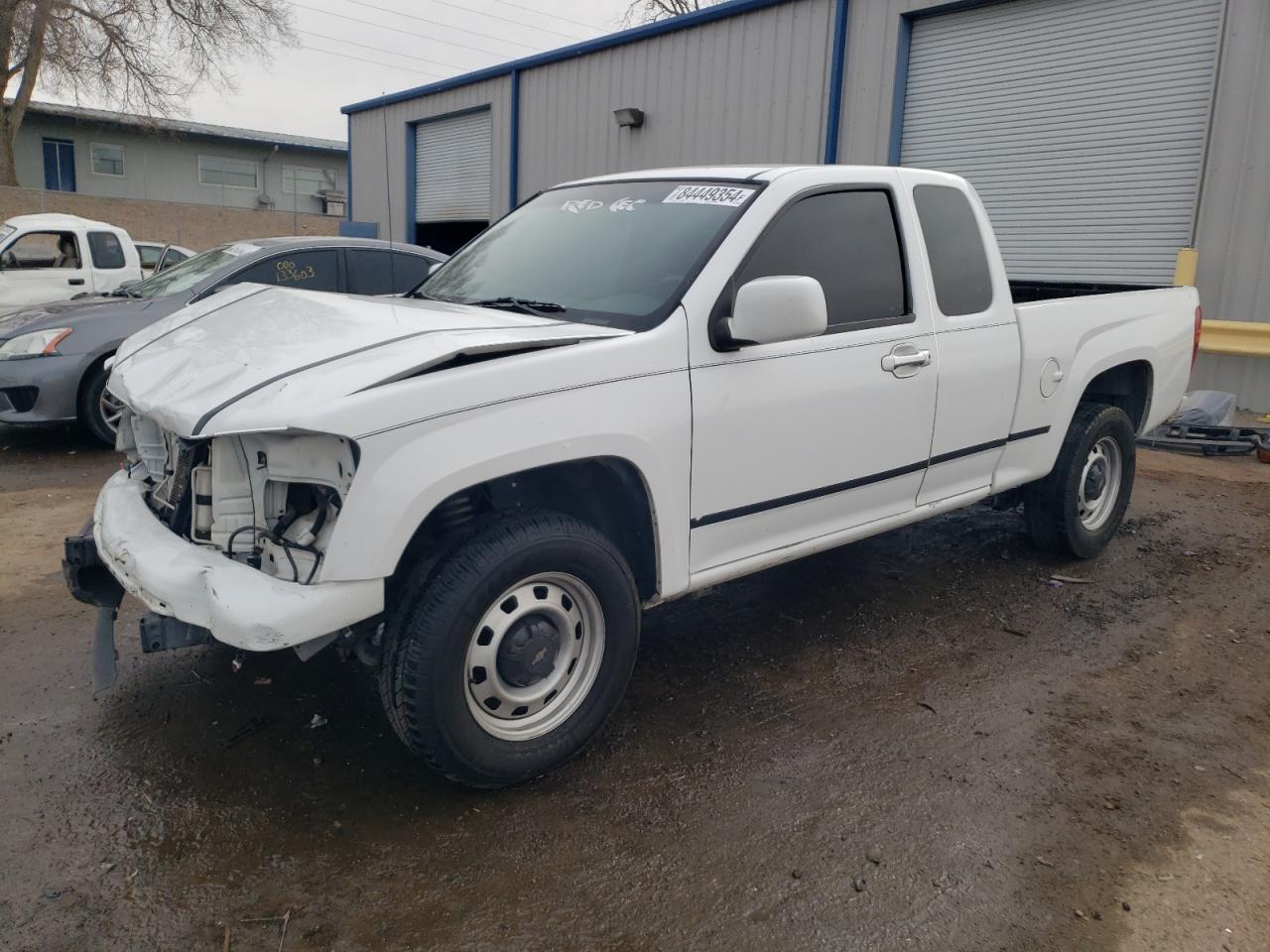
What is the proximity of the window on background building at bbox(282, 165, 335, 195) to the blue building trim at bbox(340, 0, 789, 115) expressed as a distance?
1820cm

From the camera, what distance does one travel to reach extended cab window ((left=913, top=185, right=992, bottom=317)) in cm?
429

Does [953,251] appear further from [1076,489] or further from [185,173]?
[185,173]

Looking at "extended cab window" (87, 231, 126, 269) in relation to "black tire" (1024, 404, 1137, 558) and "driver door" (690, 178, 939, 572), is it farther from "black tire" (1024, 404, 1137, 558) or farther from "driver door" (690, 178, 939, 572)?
"black tire" (1024, 404, 1137, 558)

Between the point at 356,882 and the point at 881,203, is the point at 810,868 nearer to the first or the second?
the point at 356,882

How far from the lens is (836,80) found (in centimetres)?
1241

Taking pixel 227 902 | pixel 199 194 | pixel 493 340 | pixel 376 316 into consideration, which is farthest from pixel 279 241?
pixel 199 194

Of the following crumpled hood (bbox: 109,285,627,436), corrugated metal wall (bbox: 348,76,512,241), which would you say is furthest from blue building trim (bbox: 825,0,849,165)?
crumpled hood (bbox: 109,285,627,436)

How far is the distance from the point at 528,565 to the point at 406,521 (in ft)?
1.33

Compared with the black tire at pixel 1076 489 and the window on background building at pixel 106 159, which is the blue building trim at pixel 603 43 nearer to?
the black tire at pixel 1076 489

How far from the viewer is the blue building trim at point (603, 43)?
13.4 metres

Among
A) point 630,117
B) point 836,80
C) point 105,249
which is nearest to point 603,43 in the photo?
point 630,117

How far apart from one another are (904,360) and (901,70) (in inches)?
370

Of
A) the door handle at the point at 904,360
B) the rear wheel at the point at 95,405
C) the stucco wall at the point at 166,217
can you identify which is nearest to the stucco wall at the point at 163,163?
the stucco wall at the point at 166,217

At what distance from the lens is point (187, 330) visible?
3.59 metres
